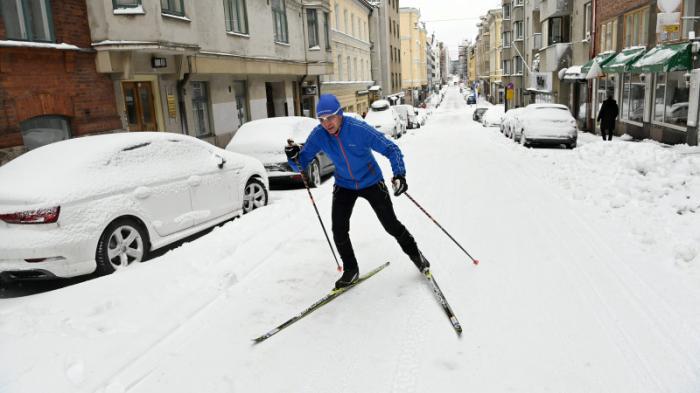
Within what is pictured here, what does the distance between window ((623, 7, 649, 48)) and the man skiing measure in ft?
56.2

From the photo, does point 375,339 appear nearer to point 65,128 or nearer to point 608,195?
point 608,195

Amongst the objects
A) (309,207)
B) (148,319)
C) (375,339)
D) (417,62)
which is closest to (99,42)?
(309,207)

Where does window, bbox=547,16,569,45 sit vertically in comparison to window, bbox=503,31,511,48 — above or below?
below

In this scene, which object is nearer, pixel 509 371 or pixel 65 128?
pixel 509 371

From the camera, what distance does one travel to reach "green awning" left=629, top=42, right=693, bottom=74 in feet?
46.1

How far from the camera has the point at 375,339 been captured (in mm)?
3916

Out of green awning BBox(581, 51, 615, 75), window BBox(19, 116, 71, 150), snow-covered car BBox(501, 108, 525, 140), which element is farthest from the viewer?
green awning BBox(581, 51, 615, 75)

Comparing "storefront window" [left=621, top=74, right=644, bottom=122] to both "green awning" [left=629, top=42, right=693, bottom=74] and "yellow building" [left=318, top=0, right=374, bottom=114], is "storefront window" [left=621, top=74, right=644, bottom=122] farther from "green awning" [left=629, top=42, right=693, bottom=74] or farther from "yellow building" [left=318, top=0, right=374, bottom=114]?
"yellow building" [left=318, top=0, right=374, bottom=114]

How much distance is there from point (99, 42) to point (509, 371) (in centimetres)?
1120

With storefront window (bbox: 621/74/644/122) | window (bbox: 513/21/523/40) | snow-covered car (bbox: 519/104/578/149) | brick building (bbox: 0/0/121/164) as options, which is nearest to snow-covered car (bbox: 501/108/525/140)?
snow-covered car (bbox: 519/104/578/149)

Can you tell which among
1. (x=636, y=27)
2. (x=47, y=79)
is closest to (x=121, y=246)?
(x=47, y=79)

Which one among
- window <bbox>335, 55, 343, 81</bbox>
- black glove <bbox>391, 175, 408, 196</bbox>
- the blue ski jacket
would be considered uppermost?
window <bbox>335, 55, 343, 81</bbox>

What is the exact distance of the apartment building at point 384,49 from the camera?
1933 inches

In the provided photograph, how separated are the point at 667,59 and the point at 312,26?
53.5ft
